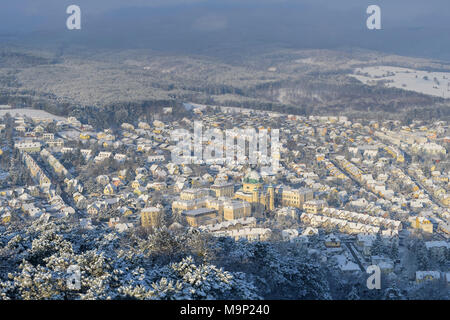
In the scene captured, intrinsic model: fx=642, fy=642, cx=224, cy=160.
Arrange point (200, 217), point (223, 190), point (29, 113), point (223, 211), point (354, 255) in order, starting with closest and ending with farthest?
point (354, 255) → point (200, 217) → point (223, 211) → point (223, 190) → point (29, 113)

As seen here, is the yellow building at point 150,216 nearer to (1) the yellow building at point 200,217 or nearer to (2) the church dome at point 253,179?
(1) the yellow building at point 200,217

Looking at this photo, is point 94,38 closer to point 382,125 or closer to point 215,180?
point 382,125

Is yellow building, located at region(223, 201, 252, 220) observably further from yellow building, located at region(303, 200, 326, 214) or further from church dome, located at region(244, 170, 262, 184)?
yellow building, located at region(303, 200, 326, 214)

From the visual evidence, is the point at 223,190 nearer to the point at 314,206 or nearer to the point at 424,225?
the point at 314,206

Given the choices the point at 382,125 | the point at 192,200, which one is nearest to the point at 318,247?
the point at 192,200

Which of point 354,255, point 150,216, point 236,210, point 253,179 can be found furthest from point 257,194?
point 354,255

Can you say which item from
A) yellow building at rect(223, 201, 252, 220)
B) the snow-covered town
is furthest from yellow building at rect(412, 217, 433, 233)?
yellow building at rect(223, 201, 252, 220)
